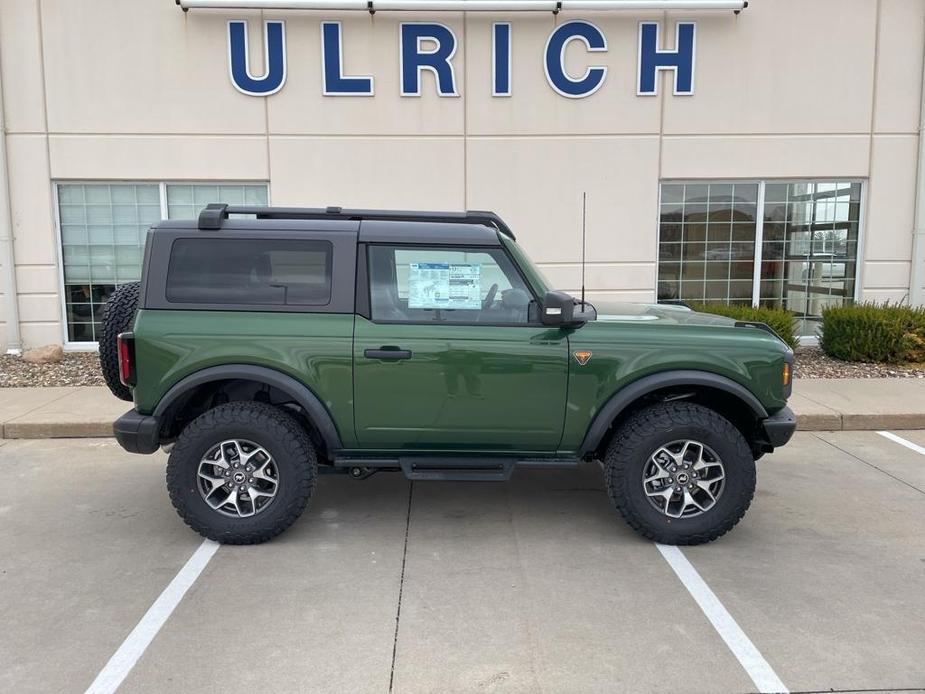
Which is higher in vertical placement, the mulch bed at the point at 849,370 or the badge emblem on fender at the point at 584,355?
the badge emblem on fender at the point at 584,355

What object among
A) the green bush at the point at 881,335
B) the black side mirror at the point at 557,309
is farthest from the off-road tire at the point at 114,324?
the green bush at the point at 881,335

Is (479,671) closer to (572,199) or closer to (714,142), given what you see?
(572,199)

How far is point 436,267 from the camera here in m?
4.19

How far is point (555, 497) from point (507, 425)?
1.16 meters

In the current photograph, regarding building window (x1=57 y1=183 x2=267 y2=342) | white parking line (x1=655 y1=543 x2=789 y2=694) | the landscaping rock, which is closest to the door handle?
white parking line (x1=655 y1=543 x2=789 y2=694)

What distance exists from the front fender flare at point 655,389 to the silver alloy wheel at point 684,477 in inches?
13.0

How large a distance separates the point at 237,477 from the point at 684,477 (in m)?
2.61

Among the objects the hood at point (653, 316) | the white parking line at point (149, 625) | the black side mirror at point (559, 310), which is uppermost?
the black side mirror at point (559, 310)

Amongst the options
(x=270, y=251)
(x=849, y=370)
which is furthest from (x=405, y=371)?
(x=849, y=370)

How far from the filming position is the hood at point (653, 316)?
4.40 meters

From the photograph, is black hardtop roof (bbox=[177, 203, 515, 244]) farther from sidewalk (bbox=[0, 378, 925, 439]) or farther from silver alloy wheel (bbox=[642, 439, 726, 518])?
sidewalk (bbox=[0, 378, 925, 439])

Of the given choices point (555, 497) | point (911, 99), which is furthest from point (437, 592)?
point (911, 99)

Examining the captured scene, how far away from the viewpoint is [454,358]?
13.3 ft

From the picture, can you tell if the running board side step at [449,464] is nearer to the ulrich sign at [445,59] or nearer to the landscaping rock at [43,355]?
the ulrich sign at [445,59]
